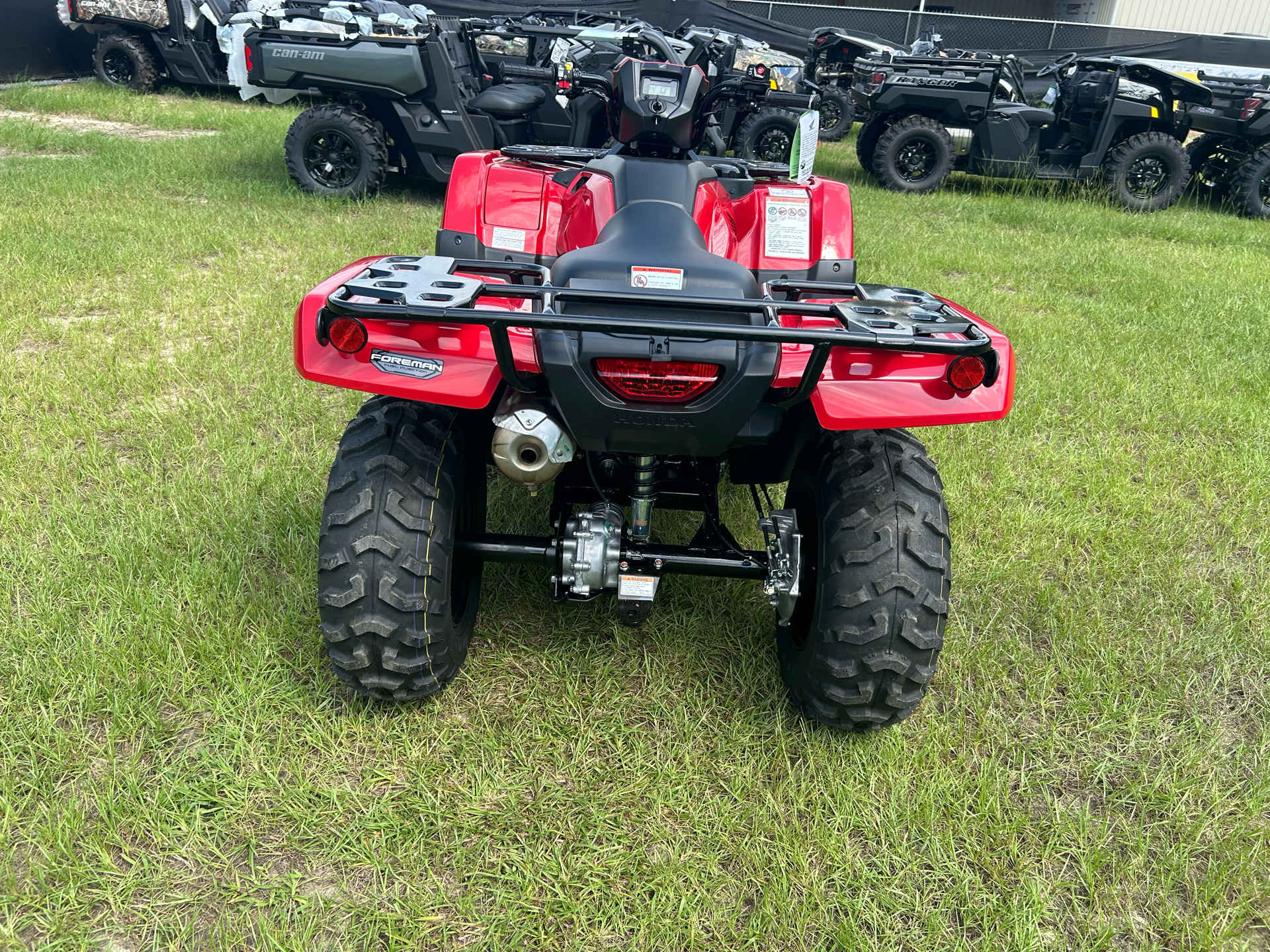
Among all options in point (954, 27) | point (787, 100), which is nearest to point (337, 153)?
point (787, 100)

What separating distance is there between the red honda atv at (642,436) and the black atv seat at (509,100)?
3160mm

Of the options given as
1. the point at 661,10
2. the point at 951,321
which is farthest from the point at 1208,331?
the point at 661,10

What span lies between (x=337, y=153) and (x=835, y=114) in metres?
7.82

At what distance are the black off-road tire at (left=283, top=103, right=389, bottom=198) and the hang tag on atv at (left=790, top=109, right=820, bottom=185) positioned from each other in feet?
16.8

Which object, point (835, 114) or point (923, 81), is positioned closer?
point (923, 81)

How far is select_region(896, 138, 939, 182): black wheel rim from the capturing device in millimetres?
9023

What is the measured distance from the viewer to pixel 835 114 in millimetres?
12094

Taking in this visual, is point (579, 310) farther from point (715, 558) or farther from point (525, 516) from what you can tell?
point (525, 516)

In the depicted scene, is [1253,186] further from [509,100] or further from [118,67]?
[118,67]

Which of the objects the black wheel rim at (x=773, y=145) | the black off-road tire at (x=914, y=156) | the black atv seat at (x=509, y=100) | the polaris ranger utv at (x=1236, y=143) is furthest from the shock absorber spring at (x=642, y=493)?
the polaris ranger utv at (x=1236, y=143)

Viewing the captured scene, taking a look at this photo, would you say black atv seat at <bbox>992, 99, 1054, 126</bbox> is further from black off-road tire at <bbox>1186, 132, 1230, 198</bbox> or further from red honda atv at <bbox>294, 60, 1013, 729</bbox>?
red honda atv at <bbox>294, 60, 1013, 729</bbox>

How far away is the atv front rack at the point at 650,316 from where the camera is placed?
1.56 meters

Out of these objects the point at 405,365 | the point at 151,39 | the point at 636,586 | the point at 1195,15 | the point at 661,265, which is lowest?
the point at 636,586

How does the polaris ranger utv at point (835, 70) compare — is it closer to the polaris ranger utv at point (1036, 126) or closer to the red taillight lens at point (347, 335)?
the polaris ranger utv at point (1036, 126)
